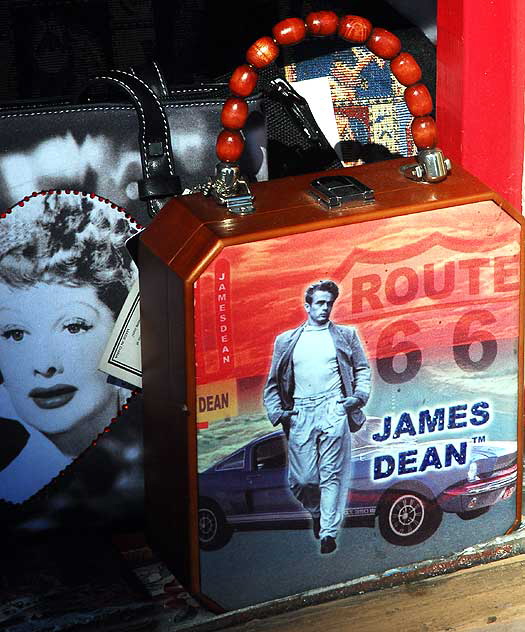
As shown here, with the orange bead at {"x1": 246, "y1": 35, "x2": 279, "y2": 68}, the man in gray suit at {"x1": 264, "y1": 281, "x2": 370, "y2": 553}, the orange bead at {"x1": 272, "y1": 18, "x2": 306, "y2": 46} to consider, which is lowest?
the man in gray suit at {"x1": 264, "y1": 281, "x2": 370, "y2": 553}

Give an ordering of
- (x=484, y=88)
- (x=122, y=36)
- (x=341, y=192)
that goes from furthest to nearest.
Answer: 1. (x=122, y=36)
2. (x=484, y=88)
3. (x=341, y=192)

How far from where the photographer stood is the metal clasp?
91 cm

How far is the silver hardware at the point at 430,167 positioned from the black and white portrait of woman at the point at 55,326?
252 mm

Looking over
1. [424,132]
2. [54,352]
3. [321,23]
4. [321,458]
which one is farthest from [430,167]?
[54,352]

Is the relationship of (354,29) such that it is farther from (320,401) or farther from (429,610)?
(429,610)

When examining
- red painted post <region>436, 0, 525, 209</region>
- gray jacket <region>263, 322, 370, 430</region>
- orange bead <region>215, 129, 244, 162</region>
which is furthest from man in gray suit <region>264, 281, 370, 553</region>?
red painted post <region>436, 0, 525, 209</region>

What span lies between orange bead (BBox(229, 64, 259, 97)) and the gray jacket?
0.20m

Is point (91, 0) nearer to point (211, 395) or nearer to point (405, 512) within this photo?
point (211, 395)

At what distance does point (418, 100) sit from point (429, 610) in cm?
43

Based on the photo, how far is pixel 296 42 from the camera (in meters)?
0.95

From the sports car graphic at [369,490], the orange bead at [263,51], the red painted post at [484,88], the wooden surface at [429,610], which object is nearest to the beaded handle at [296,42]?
the orange bead at [263,51]

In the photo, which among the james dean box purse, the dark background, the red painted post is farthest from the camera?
the dark background

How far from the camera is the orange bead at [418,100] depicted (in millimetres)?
969

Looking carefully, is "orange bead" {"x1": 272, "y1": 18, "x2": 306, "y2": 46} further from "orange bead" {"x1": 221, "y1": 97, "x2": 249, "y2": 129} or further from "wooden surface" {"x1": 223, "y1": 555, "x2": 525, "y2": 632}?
"wooden surface" {"x1": 223, "y1": 555, "x2": 525, "y2": 632}
